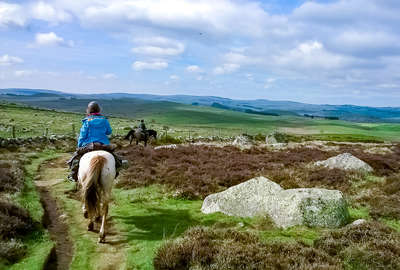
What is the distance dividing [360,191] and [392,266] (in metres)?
9.61

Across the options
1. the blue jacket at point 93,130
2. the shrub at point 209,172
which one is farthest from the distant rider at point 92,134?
the shrub at point 209,172

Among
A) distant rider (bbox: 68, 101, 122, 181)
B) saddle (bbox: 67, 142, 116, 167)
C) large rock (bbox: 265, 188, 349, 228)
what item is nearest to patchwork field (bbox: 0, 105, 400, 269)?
large rock (bbox: 265, 188, 349, 228)

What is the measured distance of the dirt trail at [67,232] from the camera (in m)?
9.13

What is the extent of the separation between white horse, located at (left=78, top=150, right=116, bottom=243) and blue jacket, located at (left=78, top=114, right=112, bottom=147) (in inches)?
46.2

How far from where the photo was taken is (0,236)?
9.23m

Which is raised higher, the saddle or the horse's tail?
the saddle

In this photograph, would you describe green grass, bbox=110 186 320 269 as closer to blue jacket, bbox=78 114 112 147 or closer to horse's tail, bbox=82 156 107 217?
horse's tail, bbox=82 156 107 217

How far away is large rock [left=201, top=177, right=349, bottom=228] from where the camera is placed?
12086 mm

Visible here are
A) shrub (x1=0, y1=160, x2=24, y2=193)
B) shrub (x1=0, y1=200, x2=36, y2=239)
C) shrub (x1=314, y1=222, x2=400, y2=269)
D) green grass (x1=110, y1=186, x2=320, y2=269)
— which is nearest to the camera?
shrub (x1=314, y1=222, x2=400, y2=269)

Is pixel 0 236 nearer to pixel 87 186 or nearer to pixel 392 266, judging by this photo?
pixel 87 186

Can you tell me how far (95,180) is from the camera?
10.8 metres

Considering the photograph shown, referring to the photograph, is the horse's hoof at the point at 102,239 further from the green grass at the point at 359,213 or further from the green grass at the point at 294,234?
the green grass at the point at 359,213

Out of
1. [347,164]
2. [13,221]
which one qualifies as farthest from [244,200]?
[347,164]

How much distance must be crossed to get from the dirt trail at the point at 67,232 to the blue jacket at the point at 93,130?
9.34 feet
